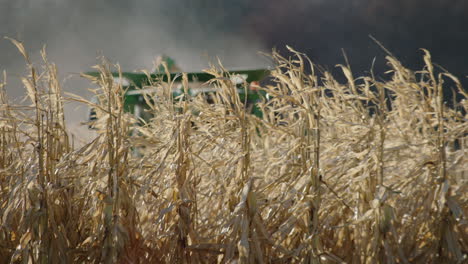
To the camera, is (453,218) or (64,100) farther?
(64,100)

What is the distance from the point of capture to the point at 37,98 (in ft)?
6.63

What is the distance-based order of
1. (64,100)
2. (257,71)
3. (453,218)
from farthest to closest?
(257,71)
(64,100)
(453,218)

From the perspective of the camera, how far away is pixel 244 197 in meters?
1.77

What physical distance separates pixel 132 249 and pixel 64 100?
589mm

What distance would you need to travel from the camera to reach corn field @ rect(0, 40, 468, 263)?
1792 mm

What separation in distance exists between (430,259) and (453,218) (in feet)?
0.49

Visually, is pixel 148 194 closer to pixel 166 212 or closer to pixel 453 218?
pixel 166 212

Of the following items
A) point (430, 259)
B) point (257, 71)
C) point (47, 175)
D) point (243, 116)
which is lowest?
point (430, 259)

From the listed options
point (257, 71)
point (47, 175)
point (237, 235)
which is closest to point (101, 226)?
point (47, 175)

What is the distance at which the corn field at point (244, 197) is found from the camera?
1.79 meters

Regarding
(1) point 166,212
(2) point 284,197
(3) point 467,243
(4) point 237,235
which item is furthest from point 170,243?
(3) point 467,243

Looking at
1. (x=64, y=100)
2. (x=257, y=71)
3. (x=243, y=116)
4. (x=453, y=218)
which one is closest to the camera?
(x=453, y=218)

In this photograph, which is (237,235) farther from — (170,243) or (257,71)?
(257,71)

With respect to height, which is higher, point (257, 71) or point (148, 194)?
point (257, 71)
